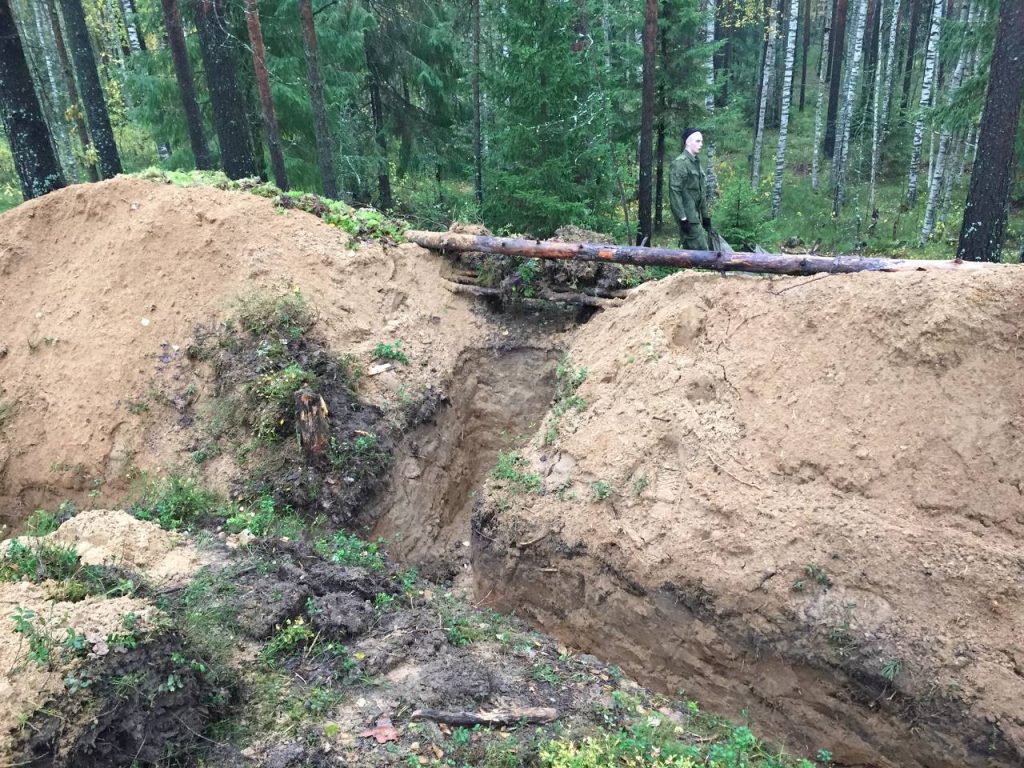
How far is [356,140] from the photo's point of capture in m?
16.3

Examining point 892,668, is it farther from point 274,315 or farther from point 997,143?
point 997,143

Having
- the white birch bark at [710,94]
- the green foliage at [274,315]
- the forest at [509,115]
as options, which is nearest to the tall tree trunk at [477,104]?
the forest at [509,115]

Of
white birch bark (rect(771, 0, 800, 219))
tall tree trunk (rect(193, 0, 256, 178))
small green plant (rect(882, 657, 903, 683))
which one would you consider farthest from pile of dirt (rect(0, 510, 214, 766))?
white birch bark (rect(771, 0, 800, 219))

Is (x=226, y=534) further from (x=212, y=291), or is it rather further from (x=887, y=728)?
(x=887, y=728)

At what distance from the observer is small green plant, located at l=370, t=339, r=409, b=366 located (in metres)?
7.98

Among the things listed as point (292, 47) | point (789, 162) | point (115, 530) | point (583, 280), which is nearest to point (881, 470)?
point (583, 280)

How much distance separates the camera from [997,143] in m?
8.90

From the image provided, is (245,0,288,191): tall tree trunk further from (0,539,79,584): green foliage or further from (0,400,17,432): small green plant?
(0,539,79,584): green foliage

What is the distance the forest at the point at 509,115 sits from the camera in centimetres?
1109

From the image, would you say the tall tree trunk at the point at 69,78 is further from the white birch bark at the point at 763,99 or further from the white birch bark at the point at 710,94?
the white birch bark at the point at 763,99

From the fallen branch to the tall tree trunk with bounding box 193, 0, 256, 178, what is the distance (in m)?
11.6

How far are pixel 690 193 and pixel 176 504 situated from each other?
718cm

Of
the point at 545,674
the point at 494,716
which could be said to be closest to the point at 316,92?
the point at 545,674

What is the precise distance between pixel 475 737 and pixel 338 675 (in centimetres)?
104
